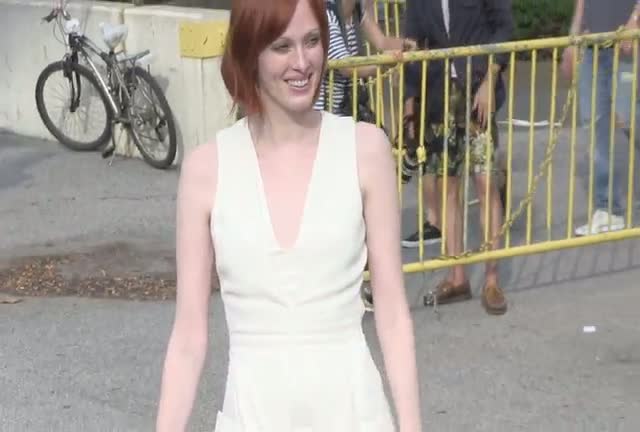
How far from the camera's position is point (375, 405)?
287 centimetres

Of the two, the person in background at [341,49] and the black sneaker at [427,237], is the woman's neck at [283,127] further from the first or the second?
the black sneaker at [427,237]

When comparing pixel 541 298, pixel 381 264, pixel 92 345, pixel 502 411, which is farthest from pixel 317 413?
pixel 541 298

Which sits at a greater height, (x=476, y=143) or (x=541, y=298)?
(x=476, y=143)

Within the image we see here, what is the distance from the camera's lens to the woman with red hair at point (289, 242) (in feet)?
9.23

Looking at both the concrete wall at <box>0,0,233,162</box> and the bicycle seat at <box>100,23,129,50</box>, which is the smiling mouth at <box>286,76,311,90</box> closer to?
the concrete wall at <box>0,0,233,162</box>

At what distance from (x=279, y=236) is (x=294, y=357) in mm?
248

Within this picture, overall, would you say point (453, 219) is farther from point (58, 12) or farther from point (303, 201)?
point (58, 12)

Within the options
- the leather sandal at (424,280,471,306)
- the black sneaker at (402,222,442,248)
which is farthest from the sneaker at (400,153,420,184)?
the leather sandal at (424,280,471,306)

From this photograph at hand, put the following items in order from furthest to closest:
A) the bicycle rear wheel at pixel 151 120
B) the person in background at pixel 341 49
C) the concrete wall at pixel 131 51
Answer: the bicycle rear wheel at pixel 151 120 < the concrete wall at pixel 131 51 < the person in background at pixel 341 49

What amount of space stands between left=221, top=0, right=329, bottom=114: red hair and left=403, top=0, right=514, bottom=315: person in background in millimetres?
4079

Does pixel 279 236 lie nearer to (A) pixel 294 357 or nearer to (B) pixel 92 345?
(A) pixel 294 357

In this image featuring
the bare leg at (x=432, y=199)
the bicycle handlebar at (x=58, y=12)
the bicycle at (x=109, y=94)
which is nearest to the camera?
the bare leg at (x=432, y=199)

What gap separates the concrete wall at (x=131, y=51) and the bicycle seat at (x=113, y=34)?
22cm

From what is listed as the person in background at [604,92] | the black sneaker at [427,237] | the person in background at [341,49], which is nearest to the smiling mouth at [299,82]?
the person in background at [341,49]
